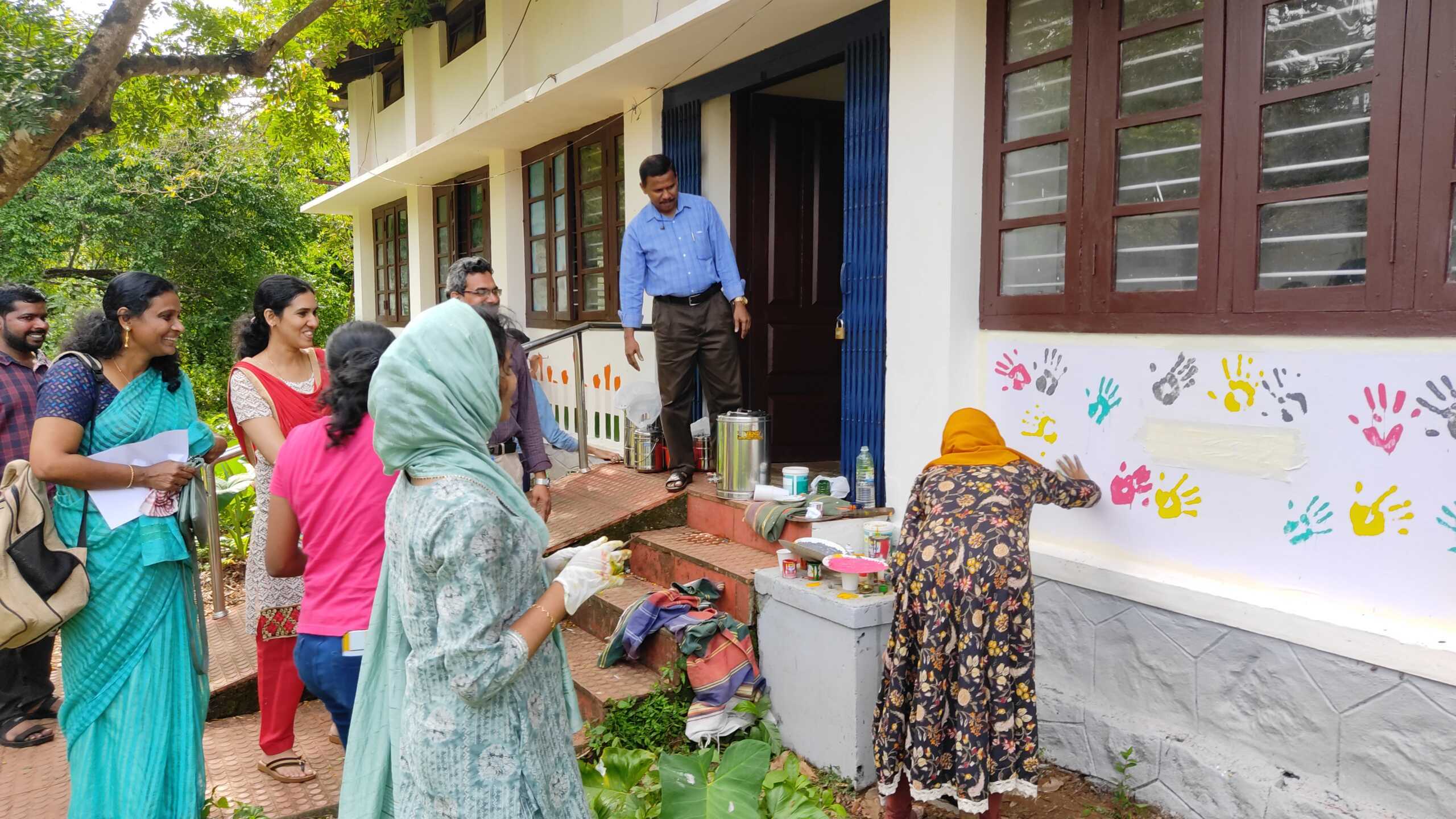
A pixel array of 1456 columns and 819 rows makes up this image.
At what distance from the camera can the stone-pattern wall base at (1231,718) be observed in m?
2.75

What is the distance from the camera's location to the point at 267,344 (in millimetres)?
3564

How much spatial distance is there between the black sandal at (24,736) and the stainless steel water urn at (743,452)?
3.23 meters

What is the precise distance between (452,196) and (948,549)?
883cm

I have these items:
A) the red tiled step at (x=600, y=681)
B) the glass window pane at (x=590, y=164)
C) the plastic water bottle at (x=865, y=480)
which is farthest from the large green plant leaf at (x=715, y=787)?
the glass window pane at (x=590, y=164)

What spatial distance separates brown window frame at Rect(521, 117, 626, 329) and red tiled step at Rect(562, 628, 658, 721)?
3.19m

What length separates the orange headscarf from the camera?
3260mm

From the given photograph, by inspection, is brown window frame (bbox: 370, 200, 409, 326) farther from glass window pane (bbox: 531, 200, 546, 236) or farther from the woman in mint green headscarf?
the woman in mint green headscarf

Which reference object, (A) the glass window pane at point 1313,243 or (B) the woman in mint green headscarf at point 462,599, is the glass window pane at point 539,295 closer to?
(A) the glass window pane at point 1313,243

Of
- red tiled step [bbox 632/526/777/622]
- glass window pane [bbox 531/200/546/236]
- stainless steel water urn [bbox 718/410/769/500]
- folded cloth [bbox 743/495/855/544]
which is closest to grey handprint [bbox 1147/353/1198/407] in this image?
folded cloth [bbox 743/495/855/544]

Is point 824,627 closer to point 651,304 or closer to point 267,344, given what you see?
point 267,344

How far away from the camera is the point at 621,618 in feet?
15.0

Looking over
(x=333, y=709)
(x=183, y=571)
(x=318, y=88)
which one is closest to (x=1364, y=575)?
(x=333, y=709)

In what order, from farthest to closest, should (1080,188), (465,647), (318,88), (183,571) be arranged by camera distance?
(318,88)
(1080,188)
(183,571)
(465,647)

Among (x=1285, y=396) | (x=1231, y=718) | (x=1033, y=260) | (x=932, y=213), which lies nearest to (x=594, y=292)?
(x=932, y=213)
